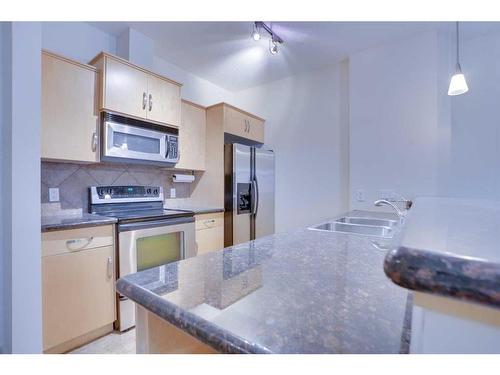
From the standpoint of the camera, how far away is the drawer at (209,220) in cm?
251

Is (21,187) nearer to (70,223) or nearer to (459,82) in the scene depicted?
(70,223)

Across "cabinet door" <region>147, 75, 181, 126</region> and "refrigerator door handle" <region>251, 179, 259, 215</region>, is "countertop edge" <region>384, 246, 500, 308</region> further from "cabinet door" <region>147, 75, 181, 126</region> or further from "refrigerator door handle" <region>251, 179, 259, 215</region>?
"refrigerator door handle" <region>251, 179, 259, 215</region>

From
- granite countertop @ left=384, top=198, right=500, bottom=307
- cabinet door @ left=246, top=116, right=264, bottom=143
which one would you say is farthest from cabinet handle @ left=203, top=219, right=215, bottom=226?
granite countertop @ left=384, top=198, right=500, bottom=307

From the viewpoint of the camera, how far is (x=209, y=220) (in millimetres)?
2619

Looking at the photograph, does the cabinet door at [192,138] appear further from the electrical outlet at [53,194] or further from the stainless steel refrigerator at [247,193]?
the electrical outlet at [53,194]

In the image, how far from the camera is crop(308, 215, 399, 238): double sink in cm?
163

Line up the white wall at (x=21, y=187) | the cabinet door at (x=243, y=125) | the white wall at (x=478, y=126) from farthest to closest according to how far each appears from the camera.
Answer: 1. the cabinet door at (x=243, y=125)
2. the white wall at (x=478, y=126)
3. the white wall at (x=21, y=187)

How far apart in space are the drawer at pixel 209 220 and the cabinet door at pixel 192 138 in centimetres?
57

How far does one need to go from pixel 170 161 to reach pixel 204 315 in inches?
83.1

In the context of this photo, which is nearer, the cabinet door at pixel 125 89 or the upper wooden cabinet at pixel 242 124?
the cabinet door at pixel 125 89

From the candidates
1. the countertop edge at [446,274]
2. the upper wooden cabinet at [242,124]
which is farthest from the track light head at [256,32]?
the countertop edge at [446,274]

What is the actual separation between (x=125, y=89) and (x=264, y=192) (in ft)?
6.05
